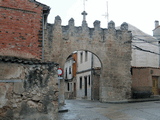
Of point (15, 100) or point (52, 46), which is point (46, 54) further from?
point (15, 100)

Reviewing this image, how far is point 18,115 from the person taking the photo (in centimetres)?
657

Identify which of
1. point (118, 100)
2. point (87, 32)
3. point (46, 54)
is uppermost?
point (87, 32)

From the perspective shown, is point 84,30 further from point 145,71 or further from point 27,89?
point 27,89

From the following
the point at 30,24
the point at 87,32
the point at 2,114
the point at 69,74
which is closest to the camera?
the point at 2,114

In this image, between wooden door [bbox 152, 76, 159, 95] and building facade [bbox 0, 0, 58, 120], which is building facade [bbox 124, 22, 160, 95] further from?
building facade [bbox 0, 0, 58, 120]

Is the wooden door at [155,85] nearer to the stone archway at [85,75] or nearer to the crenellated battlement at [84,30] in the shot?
the stone archway at [85,75]

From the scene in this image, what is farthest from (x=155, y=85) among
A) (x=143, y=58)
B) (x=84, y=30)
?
(x=84, y=30)

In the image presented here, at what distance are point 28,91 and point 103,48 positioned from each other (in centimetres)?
1291

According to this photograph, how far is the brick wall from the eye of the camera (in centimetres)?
1078

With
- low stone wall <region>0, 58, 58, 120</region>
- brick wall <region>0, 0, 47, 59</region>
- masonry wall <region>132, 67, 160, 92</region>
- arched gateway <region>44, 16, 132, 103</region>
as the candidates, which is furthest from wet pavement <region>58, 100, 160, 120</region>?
masonry wall <region>132, 67, 160, 92</region>

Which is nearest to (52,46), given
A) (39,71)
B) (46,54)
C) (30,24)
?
(46,54)

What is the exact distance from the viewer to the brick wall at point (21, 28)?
1078 centimetres

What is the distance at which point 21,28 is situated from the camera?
1106cm

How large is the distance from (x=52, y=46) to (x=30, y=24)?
642 cm
